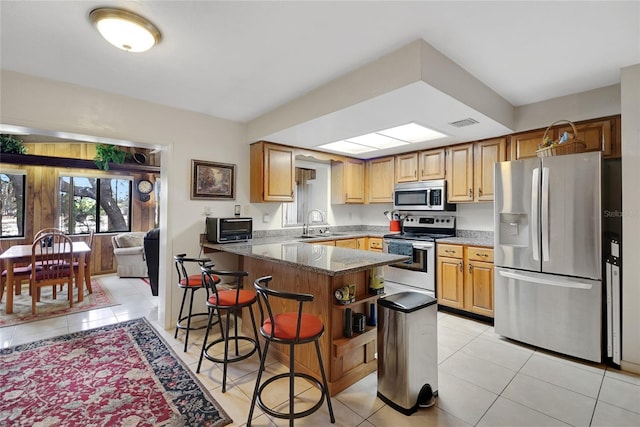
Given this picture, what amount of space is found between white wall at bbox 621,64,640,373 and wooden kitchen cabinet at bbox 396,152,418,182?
221 centimetres

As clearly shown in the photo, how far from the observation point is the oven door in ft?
12.3

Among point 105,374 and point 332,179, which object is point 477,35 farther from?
point 105,374

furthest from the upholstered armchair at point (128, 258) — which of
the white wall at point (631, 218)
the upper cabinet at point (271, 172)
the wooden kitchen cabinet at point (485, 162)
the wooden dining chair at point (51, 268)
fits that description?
the white wall at point (631, 218)

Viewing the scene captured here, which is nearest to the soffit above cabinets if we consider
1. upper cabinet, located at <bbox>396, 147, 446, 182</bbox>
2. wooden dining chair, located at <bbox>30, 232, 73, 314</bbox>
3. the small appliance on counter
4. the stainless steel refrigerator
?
upper cabinet, located at <bbox>396, 147, 446, 182</bbox>

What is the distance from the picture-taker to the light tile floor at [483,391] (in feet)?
6.01

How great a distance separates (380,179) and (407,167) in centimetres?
53

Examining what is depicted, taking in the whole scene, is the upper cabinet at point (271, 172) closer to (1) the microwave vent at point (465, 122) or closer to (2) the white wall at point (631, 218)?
(1) the microwave vent at point (465, 122)

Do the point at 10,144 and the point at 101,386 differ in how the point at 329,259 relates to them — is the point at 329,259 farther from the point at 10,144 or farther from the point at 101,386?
the point at 10,144

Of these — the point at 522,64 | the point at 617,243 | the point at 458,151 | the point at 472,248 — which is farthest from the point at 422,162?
the point at 617,243

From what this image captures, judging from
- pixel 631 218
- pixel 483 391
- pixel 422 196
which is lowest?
pixel 483 391

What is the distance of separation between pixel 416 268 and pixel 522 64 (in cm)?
248

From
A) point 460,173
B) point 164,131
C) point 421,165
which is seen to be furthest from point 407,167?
point 164,131

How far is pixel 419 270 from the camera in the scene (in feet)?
12.7

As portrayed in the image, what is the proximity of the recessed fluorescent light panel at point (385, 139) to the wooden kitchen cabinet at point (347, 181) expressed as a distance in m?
0.41
